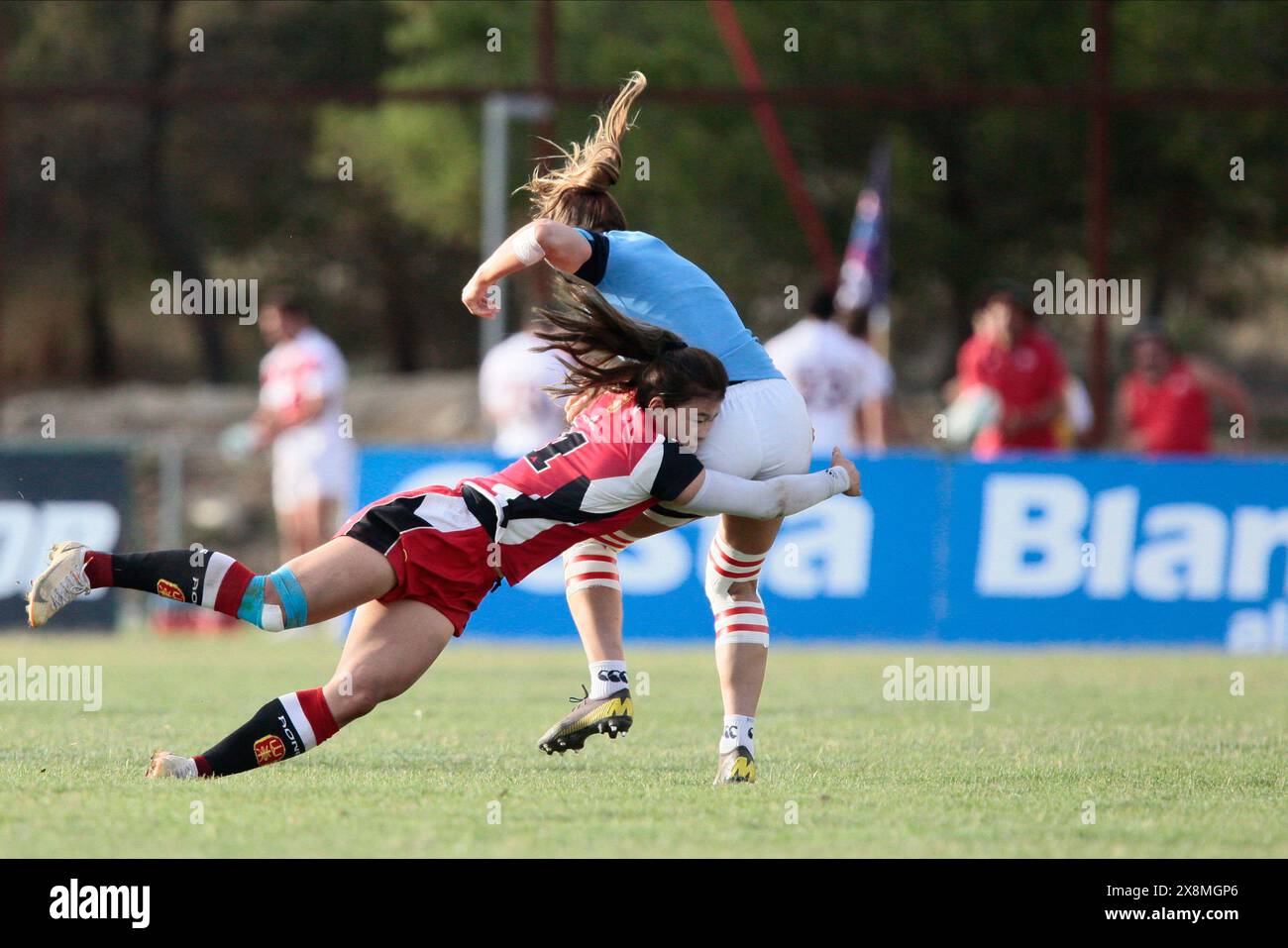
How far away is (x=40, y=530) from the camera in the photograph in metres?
13.1

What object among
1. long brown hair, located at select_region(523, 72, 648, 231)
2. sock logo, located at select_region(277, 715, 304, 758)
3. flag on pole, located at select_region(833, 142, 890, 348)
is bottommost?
sock logo, located at select_region(277, 715, 304, 758)

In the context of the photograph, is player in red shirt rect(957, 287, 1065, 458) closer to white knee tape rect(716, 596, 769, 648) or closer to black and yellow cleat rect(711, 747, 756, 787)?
white knee tape rect(716, 596, 769, 648)

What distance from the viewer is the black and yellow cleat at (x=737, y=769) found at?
19.3 feet

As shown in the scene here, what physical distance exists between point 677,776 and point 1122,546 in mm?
7109

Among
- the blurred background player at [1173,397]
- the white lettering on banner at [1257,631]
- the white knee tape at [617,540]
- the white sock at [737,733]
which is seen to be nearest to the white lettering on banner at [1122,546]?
the white lettering on banner at [1257,631]

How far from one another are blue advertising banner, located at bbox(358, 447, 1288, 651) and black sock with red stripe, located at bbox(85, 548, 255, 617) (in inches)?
264

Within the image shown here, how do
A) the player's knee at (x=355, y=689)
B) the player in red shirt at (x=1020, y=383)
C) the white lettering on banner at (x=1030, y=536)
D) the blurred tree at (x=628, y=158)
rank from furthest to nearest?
1. the blurred tree at (x=628, y=158)
2. the player in red shirt at (x=1020, y=383)
3. the white lettering on banner at (x=1030, y=536)
4. the player's knee at (x=355, y=689)

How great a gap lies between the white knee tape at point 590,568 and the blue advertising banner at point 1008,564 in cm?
566

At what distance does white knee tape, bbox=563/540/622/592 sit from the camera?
21.8 feet

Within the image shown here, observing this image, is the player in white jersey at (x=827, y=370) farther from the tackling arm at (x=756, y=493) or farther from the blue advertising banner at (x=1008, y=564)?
the tackling arm at (x=756, y=493)

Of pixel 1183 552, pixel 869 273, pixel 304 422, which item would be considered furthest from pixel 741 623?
pixel 869 273

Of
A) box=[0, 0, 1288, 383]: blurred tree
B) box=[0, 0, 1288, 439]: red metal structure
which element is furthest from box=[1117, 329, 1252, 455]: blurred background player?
box=[0, 0, 1288, 383]: blurred tree

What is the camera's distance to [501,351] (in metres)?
13.8

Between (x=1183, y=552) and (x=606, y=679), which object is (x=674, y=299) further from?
(x=1183, y=552)
